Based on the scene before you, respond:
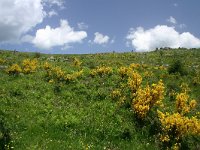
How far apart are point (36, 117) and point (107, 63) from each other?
1407 centimetres

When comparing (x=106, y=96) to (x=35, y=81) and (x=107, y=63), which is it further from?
(x=107, y=63)

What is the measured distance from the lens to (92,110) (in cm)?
2402

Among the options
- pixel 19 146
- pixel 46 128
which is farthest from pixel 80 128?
pixel 19 146

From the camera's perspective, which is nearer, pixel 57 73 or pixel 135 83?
pixel 135 83

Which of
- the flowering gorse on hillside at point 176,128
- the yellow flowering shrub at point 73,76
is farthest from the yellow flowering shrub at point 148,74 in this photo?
the flowering gorse on hillside at point 176,128

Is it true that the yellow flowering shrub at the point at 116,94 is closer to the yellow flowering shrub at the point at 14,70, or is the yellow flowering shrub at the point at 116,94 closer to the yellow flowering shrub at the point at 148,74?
the yellow flowering shrub at the point at 148,74

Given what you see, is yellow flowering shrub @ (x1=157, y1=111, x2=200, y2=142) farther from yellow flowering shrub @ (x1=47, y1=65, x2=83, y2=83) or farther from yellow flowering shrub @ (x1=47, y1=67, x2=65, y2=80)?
yellow flowering shrub @ (x1=47, y1=67, x2=65, y2=80)

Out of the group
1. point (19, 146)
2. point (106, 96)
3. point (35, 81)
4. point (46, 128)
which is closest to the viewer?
point (19, 146)

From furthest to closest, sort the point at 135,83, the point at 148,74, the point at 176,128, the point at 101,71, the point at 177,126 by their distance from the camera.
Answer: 1. the point at 148,74
2. the point at 101,71
3. the point at 135,83
4. the point at 176,128
5. the point at 177,126

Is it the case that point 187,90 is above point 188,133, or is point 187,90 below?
above

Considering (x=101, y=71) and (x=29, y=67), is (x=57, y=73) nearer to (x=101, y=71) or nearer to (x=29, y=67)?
(x=29, y=67)

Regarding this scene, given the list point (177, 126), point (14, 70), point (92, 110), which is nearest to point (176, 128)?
point (177, 126)

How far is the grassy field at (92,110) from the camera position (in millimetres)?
21031

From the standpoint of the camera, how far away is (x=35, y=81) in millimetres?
28141
